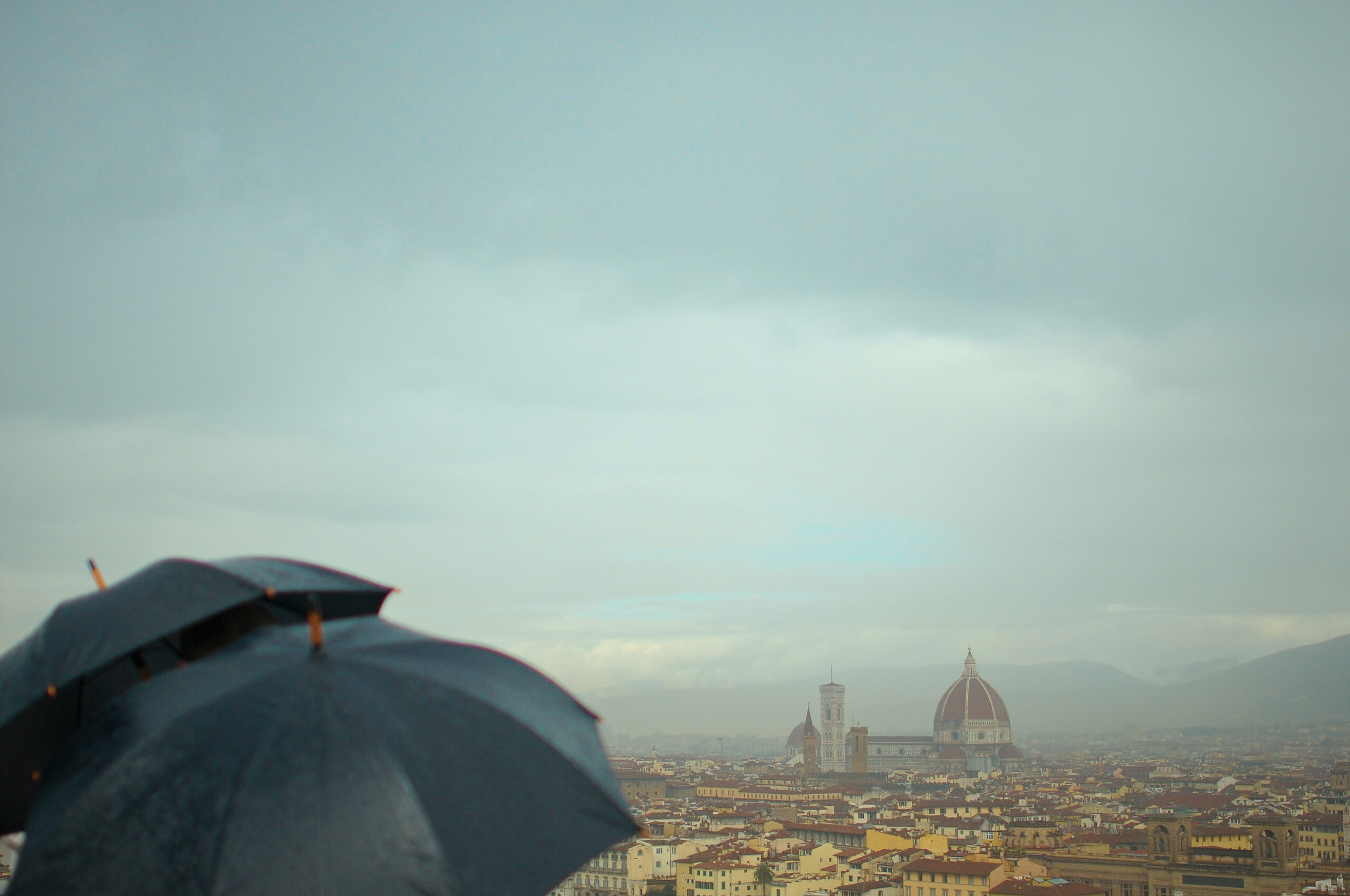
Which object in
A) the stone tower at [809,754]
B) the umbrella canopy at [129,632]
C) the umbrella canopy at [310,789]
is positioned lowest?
the stone tower at [809,754]

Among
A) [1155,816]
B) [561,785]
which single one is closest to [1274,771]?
[1155,816]

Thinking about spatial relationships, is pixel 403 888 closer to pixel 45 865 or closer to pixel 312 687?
pixel 312 687

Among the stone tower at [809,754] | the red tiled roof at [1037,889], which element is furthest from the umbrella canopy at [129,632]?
the stone tower at [809,754]

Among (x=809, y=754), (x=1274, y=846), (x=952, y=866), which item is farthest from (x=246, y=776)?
(x=809, y=754)

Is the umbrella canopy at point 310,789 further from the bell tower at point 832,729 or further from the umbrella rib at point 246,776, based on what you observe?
the bell tower at point 832,729

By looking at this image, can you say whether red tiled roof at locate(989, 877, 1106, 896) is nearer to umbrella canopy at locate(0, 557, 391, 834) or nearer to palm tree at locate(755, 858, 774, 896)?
palm tree at locate(755, 858, 774, 896)

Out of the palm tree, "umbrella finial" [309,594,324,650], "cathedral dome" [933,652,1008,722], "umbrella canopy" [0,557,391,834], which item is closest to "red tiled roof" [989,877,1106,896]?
the palm tree
